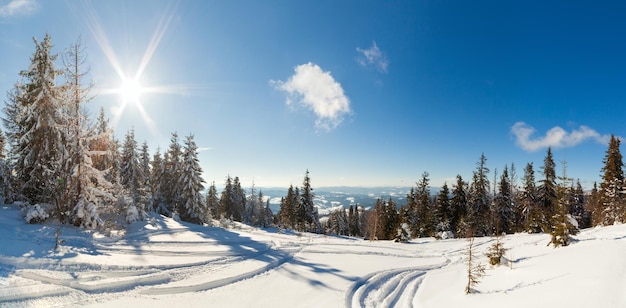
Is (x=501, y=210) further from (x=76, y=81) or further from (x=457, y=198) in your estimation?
(x=76, y=81)

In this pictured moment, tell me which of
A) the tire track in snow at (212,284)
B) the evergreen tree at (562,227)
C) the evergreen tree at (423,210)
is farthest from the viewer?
the evergreen tree at (423,210)

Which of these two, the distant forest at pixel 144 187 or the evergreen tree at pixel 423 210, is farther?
the evergreen tree at pixel 423 210

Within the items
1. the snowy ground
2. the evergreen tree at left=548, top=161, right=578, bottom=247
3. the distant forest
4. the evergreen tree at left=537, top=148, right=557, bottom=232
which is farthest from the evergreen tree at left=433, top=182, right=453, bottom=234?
the snowy ground

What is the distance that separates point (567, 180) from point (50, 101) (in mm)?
31635

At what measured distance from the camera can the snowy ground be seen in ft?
22.8

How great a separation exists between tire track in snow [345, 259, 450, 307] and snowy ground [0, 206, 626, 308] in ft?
0.15

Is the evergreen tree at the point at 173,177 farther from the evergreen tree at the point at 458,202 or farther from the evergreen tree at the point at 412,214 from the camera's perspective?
the evergreen tree at the point at 458,202

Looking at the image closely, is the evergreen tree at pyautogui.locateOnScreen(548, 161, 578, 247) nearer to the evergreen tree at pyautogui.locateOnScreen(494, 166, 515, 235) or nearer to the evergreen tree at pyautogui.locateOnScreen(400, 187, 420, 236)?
the evergreen tree at pyautogui.locateOnScreen(400, 187, 420, 236)

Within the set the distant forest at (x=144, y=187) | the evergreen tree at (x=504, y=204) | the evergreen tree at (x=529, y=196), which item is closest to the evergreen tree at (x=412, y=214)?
the distant forest at (x=144, y=187)

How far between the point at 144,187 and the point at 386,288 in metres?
23.6

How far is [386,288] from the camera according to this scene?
10438mm

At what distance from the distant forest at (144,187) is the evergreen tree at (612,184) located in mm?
96

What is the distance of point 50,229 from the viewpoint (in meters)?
12.9

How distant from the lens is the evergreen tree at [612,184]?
3096 cm
